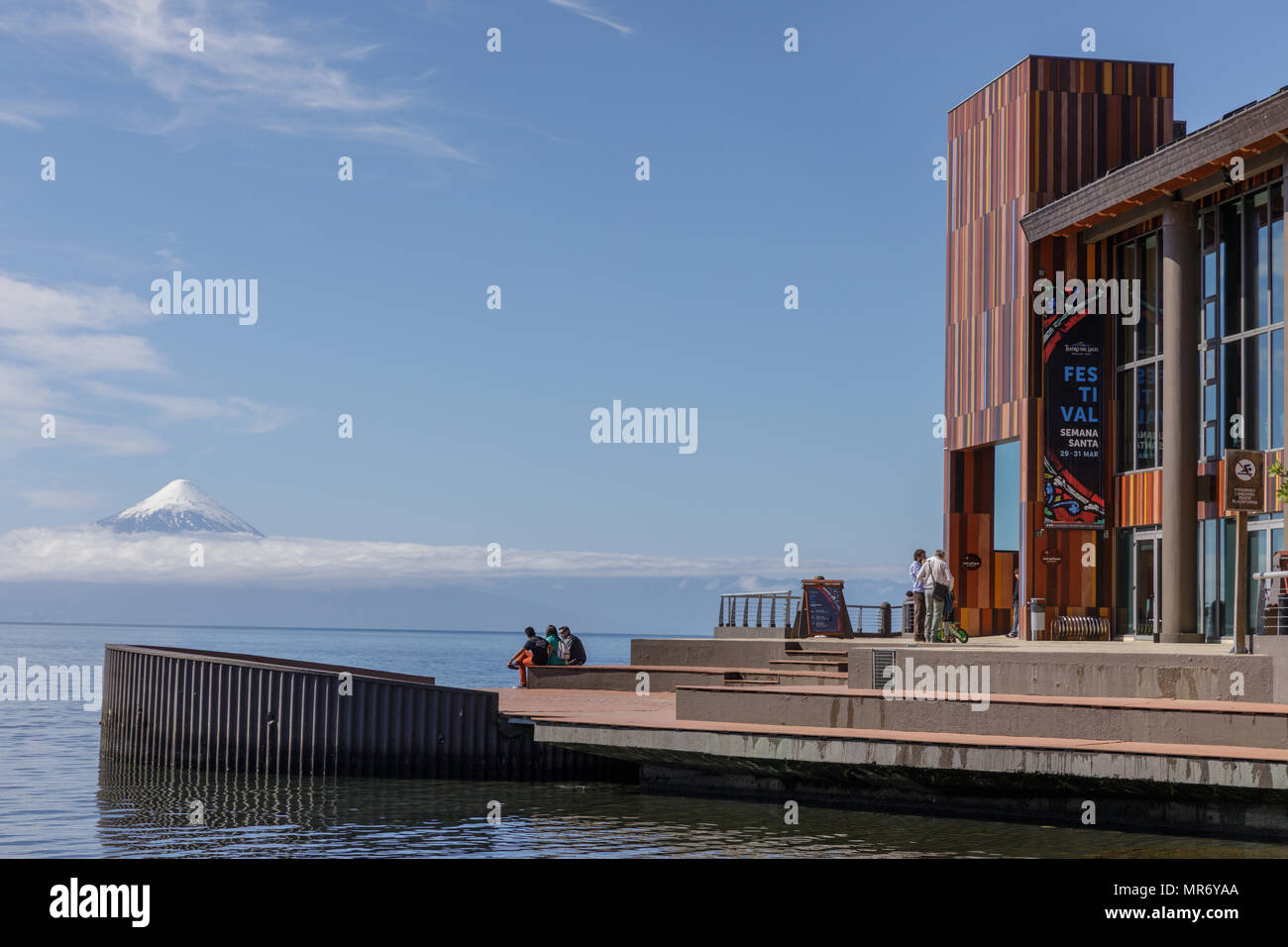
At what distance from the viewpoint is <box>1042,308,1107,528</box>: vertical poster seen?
32938 millimetres

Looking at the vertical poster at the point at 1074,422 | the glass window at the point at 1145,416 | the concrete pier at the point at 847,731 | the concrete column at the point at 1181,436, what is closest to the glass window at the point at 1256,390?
the concrete column at the point at 1181,436

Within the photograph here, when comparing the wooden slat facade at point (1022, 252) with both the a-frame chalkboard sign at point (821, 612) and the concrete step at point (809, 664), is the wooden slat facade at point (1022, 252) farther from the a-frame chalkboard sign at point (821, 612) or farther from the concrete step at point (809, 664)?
the concrete step at point (809, 664)

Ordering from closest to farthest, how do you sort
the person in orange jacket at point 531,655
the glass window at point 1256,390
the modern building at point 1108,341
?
the glass window at point 1256,390, the modern building at point 1108,341, the person in orange jacket at point 531,655

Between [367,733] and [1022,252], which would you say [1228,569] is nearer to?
[1022,252]

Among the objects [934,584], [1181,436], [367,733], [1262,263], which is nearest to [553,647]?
[934,584]

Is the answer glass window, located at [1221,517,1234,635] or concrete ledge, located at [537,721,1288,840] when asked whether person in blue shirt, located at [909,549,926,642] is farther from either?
concrete ledge, located at [537,721,1288,840]

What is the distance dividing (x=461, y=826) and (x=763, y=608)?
20836 millimetres

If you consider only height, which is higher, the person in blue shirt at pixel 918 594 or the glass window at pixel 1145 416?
the glass window at pixel 1145 416

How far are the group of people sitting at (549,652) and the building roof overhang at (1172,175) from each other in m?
15.2

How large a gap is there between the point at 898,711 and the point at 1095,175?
2024 cm

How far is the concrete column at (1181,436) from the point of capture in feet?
95.2

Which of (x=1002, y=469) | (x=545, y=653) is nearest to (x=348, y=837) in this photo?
(x=545, y=653)

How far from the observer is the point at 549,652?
3338 cm

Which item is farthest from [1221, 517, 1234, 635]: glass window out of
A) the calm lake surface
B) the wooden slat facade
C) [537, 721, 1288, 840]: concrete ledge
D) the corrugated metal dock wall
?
the corrugated metal dock wall
